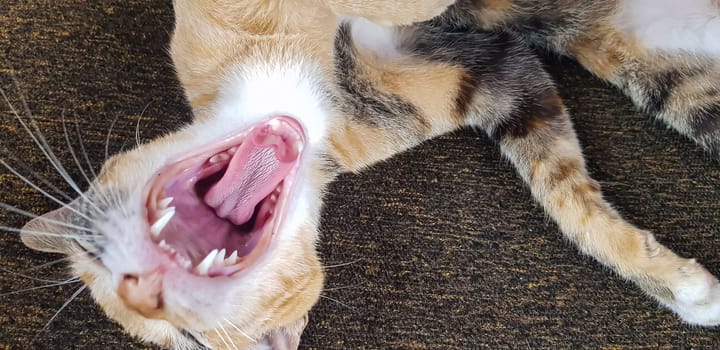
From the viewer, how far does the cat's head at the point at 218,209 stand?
2.88ft

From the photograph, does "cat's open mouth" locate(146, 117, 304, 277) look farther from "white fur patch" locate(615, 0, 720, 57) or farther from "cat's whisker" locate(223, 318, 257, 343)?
"white fur patch" locate(615, 0, 720, 57)

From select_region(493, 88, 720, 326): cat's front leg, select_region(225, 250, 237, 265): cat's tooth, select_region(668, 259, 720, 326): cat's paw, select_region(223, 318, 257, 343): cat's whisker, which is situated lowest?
select_region(668, 259, 720, 326): cat's paw

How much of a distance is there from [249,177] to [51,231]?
0.32m

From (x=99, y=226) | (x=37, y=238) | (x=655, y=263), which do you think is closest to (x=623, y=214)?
(x=655, y=263)

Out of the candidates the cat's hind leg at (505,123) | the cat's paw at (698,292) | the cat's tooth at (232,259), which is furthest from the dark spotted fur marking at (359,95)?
the cat's paw at (698,292)

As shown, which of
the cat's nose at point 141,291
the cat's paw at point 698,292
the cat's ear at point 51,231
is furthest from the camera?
the cat's paw at point 698,292

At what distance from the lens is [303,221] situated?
104cm

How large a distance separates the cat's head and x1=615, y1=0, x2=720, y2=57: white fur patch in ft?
1.98

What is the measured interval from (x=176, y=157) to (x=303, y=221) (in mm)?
228

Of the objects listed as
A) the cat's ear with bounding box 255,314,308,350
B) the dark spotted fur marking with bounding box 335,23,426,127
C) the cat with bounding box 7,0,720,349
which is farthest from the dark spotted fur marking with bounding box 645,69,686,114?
the cat's ear with bounding box 255,314,308,350

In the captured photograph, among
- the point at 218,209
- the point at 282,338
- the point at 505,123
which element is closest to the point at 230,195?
the point at 218,209

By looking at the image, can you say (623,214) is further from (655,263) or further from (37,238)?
(37,238)

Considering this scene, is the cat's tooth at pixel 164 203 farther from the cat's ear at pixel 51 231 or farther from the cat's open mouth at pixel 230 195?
the cat's ear at pixel 51 231

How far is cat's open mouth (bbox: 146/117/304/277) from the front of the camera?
92 centimetres
